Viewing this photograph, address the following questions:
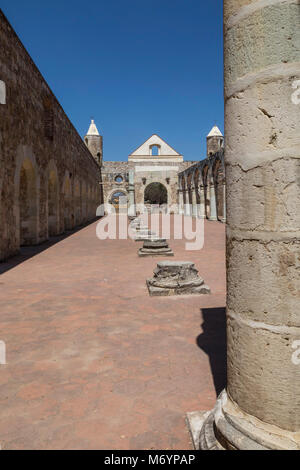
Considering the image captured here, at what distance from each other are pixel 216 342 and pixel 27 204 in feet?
27.9

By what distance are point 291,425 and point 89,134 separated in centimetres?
3852

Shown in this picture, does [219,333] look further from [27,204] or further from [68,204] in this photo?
[68,204]

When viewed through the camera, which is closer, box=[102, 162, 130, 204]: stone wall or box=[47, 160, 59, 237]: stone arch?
box=[47, 160, 59, 237]: stone arch

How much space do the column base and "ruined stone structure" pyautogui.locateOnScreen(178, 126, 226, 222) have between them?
19.0m

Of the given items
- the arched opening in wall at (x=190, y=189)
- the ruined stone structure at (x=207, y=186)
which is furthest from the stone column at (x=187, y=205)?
the arched opening in wall at (x=190, y=189)

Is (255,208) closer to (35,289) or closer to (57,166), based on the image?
(35,289)

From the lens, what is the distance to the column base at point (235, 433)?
155cm

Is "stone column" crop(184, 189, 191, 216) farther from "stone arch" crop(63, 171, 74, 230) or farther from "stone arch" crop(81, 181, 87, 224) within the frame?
"stone arch" crop(63, 171, 74, 230)

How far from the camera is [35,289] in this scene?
527 centimetres

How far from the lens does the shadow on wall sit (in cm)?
264

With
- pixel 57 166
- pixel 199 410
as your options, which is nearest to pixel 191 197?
pixel 57 166

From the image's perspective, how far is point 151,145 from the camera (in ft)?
143

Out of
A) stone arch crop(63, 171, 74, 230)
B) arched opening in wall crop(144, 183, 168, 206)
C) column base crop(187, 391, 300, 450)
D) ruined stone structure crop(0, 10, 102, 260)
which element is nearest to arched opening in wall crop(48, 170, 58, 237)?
ruined stone structure crop(0, 10, 102, 260)

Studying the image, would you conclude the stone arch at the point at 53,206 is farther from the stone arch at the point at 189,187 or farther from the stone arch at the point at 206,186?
the stone arch at the point at 189,187
